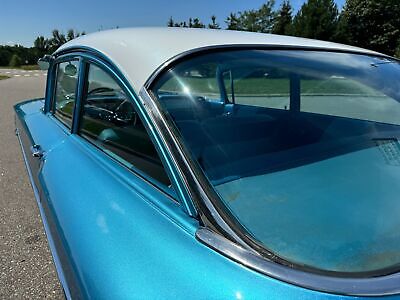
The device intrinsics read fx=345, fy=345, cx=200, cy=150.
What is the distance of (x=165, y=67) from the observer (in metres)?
1.29

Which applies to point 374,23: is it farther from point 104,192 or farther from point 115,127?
point 104,192

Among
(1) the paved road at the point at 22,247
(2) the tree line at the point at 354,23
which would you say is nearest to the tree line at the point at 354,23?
(2) the tree line at the point at 354,23

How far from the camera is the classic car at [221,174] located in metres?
0.89

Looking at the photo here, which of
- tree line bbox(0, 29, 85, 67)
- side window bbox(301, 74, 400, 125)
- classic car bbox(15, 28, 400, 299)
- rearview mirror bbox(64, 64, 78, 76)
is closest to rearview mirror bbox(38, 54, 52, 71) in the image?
Answer: rearview mirror bbox(64, 64, 78, 76)

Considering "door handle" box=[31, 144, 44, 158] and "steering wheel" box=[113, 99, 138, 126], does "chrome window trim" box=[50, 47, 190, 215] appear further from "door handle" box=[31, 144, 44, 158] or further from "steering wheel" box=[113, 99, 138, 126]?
"door handle" box=[31, 144, 44, 158]

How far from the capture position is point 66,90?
2.45 metres

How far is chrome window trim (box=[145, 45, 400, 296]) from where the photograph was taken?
78 cm

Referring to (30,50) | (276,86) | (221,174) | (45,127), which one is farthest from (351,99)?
(30,50)

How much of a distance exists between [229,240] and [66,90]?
1.96 metres

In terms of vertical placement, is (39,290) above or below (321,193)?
below

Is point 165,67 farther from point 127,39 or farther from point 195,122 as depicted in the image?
point 127,39

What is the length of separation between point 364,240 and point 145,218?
66cm

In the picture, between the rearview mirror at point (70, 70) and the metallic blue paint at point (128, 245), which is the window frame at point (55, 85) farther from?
the metallic blue paint at point (128, 245)

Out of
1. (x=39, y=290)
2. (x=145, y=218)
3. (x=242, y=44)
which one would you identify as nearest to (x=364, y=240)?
(x=145, y=218)
